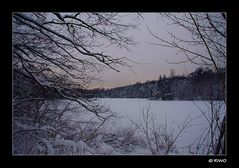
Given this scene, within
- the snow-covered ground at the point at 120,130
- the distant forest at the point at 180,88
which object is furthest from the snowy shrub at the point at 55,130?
the distant forest at the point at 180,88

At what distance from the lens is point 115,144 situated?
227 centimetres

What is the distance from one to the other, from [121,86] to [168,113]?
459 mm

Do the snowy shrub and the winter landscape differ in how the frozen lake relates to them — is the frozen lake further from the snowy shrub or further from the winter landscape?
the snowy shrub

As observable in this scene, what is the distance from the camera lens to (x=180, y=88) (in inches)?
89.7

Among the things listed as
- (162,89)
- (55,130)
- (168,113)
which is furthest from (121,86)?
(55,130)

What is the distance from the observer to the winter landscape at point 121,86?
7.41ft

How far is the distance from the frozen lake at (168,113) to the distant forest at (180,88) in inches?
2.0

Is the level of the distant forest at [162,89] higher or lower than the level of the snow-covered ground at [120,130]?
higher

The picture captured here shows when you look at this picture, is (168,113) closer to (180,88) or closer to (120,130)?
(180,88)

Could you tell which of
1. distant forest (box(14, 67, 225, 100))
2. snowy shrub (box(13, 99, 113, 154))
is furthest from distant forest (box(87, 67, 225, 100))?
snowy shrub (box(13, 99, 113, 154))

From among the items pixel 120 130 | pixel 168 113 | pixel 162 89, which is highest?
pixel 162 89

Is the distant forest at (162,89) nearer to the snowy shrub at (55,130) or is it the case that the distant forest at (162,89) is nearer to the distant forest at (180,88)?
the distant forest at (180,88)
